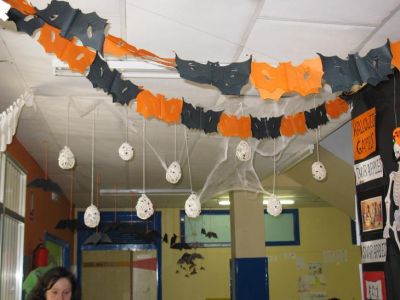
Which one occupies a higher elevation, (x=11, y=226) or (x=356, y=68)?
(x=356, y=68)

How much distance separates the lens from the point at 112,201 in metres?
9.09

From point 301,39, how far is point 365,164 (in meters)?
1.05

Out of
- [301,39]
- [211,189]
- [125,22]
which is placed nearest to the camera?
[125,22]

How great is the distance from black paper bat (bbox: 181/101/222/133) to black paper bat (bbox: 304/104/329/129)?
69cm

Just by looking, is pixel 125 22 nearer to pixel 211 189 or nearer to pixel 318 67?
pixel 318 67

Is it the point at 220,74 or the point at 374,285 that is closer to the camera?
the point at 220,74

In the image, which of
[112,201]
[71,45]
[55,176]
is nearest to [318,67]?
[71,45]

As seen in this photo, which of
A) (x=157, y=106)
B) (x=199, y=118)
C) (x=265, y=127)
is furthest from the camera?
(x=265, y=127)

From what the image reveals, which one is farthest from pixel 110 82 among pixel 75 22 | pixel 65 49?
pixel 75 22

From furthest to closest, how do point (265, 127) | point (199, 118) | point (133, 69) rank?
point (265, 127) < point (199, 118) < point (133, 69)

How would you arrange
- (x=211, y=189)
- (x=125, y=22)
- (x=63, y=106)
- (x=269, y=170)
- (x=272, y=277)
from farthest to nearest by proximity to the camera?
(x=272, y=277) < (x=269, y=170) < (x=211, y=189) < (x=63, y=106) < (x=125, y=22)

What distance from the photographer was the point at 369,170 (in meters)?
3.57

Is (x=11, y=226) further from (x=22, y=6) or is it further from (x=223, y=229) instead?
(x=223, y=229)

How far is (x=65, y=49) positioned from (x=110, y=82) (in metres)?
0.42
